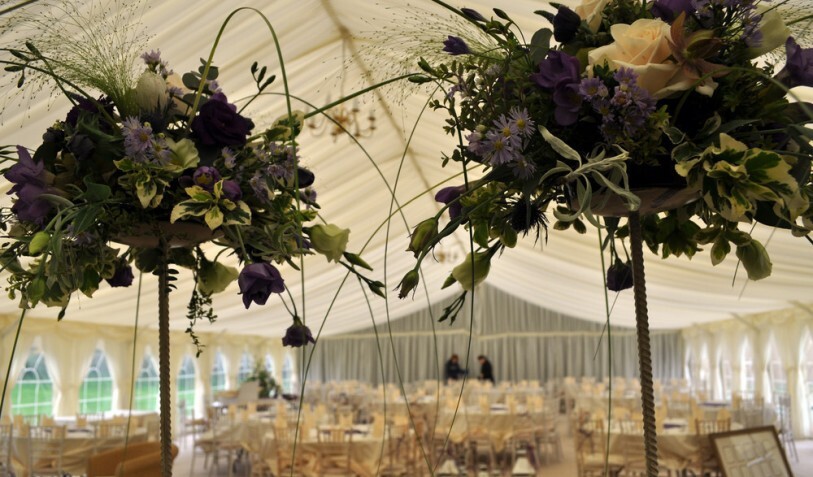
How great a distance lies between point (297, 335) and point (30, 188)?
0.46 m

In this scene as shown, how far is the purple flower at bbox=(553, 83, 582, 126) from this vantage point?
99 centimetres

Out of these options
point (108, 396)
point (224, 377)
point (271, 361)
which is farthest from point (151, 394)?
point (271, 361)

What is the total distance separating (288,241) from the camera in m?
1.26

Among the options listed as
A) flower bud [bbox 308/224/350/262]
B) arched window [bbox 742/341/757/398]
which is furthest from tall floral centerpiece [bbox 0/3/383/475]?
arched window [bbox 742/341/757/398]

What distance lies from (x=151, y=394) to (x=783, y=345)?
10.6 m

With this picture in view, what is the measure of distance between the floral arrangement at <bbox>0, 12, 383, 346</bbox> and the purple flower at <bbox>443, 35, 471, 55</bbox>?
255 mm

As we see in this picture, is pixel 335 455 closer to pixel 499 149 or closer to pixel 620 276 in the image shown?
pixel 620 276

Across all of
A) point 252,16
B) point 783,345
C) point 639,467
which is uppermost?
point 252,16

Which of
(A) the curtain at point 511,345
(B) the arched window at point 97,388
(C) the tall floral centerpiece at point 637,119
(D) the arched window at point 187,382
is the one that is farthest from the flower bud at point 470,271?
(A) the curtain at point 511,345

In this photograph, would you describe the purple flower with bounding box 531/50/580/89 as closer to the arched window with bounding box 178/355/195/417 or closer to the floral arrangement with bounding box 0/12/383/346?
the floral arrangement with bounding box 0/12/383/346

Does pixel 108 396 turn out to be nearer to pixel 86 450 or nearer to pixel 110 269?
pixel 86 450

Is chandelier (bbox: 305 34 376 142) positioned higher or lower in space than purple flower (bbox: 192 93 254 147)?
higher

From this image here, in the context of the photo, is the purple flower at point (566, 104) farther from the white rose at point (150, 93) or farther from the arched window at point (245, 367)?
the arched window at point (245, 367)

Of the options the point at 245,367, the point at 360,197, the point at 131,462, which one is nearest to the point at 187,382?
the point at 245,367
